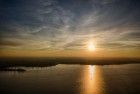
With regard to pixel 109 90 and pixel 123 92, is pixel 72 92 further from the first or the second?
pixel 123 92

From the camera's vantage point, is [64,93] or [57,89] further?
[57,89]

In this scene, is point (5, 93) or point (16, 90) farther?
point (16, 90)

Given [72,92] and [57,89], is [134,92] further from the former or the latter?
[57,89]

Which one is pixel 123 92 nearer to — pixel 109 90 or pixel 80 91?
pixel 109 90

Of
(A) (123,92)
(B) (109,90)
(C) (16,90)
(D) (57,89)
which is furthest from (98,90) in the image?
(C) (16,90)

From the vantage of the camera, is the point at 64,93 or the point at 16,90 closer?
the point at 64,93

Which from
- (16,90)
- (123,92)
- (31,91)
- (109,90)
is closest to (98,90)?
(109,90)

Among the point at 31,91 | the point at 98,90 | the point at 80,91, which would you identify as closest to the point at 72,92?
the point at 80,91
